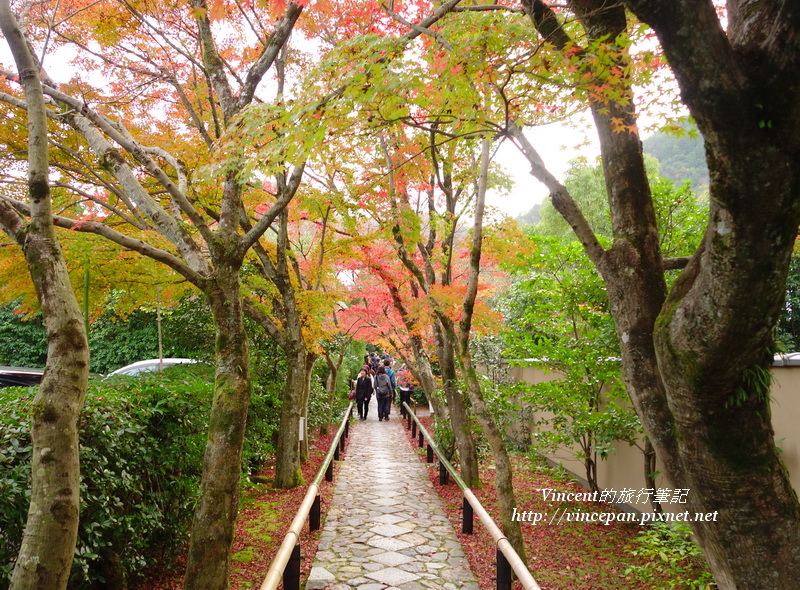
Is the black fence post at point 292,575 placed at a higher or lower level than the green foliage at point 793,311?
lower

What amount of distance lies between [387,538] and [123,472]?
3195mm

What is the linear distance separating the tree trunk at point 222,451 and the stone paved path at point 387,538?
107 cm

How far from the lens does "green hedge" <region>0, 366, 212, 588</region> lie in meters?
3.02

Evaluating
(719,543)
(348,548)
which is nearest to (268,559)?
(348,548)

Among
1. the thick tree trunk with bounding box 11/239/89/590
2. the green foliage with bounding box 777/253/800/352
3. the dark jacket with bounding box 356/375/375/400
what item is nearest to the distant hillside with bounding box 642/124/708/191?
the green foliage with bounding box 777/253/800/352

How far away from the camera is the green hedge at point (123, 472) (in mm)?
3020

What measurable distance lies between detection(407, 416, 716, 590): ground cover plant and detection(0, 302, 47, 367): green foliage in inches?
756

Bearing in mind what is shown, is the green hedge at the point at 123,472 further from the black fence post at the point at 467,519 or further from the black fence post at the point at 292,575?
the black fence post at the point at 467,519

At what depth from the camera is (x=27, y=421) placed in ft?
10.6

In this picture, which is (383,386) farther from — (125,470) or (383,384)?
(125,470)

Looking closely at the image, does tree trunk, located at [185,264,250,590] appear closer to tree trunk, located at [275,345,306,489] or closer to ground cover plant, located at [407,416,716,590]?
ground cover plant, located at [407,416,716,590]

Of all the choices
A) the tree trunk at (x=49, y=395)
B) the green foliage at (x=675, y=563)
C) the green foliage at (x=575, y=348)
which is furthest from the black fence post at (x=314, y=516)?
the tree trunk at (x=49, y=395)

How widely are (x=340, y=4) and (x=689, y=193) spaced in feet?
17.3

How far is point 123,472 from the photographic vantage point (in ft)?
12.2
